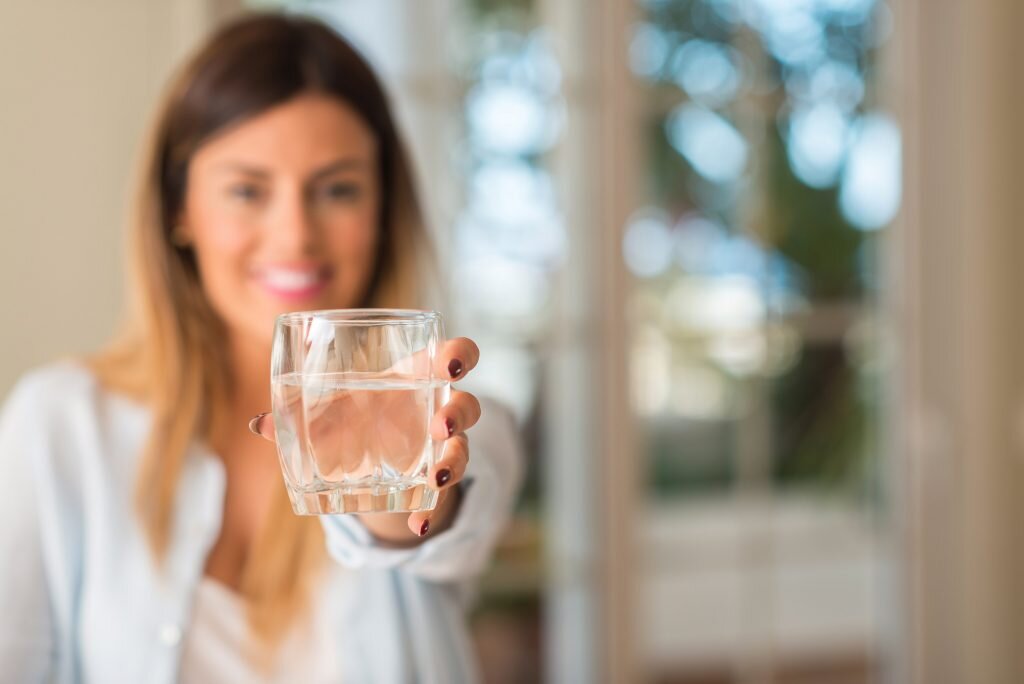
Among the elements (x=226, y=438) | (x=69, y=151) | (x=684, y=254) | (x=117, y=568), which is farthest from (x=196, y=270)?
(x=684, y=254)

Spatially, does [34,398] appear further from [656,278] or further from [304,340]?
[656,278]

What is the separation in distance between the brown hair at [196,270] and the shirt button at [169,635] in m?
0.09

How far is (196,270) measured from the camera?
4.26ft

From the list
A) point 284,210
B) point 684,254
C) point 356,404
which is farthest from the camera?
point 684,254

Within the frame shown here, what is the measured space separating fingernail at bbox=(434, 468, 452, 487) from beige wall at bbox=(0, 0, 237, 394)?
3.87 ft

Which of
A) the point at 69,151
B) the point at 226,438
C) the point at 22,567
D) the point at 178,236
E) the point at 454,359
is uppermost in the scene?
the point at 69,151

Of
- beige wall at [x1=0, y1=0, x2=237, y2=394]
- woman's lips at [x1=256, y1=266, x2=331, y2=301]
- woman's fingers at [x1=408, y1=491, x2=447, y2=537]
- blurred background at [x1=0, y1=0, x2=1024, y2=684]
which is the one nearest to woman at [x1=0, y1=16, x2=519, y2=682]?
woman's lips at [x1=256, y1=266, x2=331, y2=301]

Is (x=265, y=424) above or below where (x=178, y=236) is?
below

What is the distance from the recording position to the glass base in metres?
0.70

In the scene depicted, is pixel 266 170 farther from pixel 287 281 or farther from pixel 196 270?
pixel 196 270

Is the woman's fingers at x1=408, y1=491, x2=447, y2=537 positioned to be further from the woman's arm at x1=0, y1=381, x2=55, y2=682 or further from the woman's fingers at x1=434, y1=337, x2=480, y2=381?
the woman's arm at x1=0, y1=381, x2=55, y2=682

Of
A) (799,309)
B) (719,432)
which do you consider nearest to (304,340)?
(799,309)

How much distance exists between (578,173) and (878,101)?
3.09 ft

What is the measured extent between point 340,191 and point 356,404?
20.5 inches
